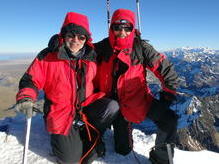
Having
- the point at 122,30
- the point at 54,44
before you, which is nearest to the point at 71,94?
the point at 54,44

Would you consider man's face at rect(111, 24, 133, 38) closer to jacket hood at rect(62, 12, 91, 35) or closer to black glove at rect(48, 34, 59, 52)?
jacket hood at rect(62, 12, 91, 35)

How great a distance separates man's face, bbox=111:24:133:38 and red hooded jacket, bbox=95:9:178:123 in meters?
0.14

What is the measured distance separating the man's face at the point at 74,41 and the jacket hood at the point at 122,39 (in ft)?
2.93

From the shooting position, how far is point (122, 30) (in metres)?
6.82

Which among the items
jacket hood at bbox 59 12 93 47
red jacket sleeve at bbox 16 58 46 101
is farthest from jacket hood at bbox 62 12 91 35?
red jacket sleeve at bbox 16 58 46 101

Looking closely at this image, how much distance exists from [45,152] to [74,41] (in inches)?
123

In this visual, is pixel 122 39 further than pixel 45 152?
No

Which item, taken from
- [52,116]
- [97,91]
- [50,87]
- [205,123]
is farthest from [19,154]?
[205,123]

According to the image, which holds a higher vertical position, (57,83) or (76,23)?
(76,23)

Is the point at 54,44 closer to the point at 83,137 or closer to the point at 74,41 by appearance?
the point at 74,41

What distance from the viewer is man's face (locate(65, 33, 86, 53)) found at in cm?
635

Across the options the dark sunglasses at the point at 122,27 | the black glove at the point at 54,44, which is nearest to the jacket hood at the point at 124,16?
the dark sunglasses at the point at 122,27

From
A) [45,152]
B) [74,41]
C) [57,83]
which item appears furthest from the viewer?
[45,152]

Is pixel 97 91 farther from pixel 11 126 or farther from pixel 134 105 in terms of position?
pixel 11 126
